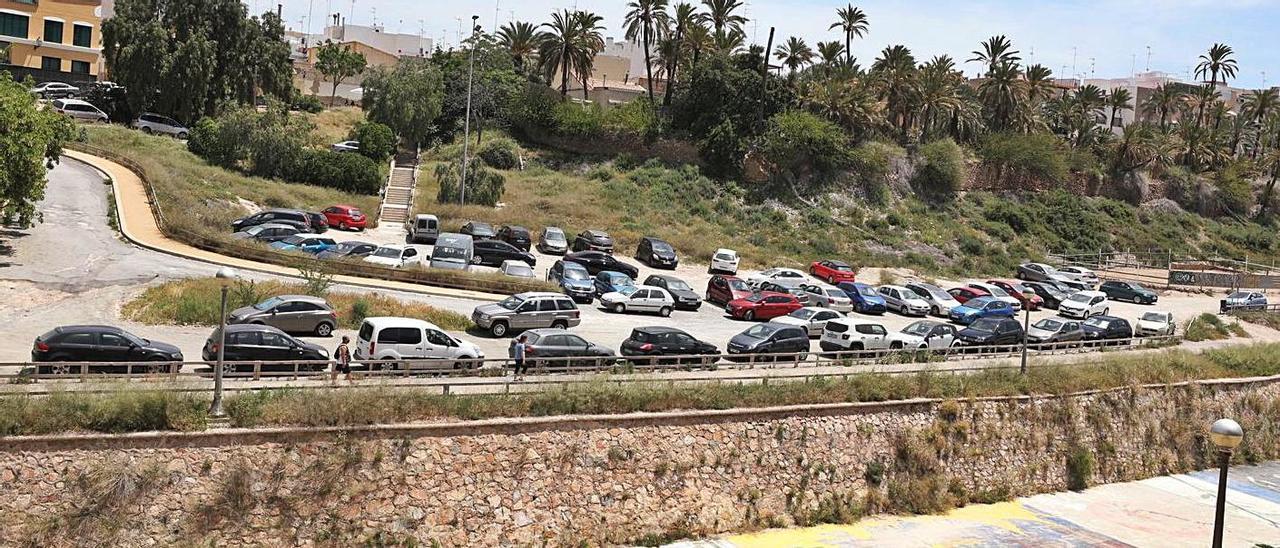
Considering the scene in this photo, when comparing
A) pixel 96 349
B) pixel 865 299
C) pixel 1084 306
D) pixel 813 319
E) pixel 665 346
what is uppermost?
pixel 1084 306

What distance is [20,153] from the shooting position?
37219mm

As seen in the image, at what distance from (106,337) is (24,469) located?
4.88 meters

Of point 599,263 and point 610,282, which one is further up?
point 599,263

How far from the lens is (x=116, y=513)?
21.2 metres

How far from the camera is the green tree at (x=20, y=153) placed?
3691cm

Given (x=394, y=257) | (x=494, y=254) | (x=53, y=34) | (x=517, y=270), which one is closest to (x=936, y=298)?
(x=517, y=270)

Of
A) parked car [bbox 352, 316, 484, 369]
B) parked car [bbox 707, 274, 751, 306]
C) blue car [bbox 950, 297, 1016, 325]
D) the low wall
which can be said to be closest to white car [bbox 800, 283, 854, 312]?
parked car [bbox 707, 274, 751, 306]

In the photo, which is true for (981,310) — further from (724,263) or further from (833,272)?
(724,263)

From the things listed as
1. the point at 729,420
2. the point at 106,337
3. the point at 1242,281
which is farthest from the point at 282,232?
the point at 1242,281

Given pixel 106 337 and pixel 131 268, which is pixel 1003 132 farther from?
pixel 106 337

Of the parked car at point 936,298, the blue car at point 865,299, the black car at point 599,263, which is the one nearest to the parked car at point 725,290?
the black car at point 599,263

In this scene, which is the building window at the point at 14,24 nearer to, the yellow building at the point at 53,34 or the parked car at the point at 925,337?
the yellow building at the point at 53,34

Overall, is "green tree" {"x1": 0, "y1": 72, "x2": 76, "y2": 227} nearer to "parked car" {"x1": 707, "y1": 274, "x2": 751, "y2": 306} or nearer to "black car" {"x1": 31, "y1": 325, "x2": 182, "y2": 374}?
"black car" {"x1": 31, "y1": 325, "x2": 182, "y2": 374}

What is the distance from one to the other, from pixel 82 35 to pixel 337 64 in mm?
19221
